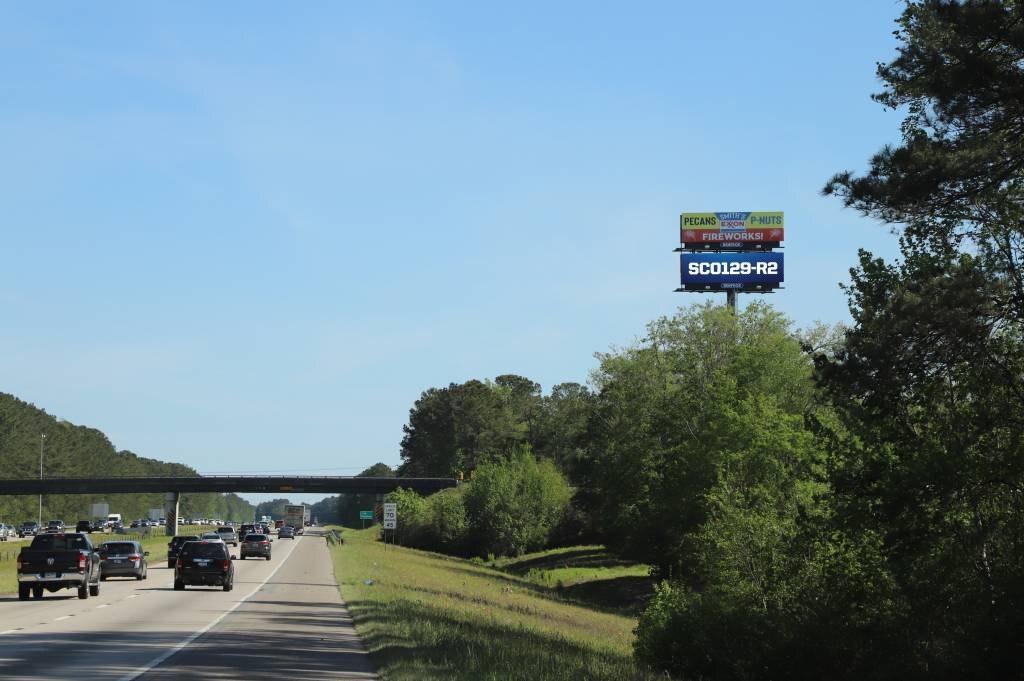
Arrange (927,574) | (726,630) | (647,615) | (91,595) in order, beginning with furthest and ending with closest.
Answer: (91,595), (647,615), (726,630), (927,574)

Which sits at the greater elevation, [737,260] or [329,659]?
[737,260]

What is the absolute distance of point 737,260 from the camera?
94.2 m

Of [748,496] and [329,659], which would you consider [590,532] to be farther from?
[329,659]

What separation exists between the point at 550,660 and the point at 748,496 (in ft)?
95.9

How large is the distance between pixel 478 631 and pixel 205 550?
1928 cm

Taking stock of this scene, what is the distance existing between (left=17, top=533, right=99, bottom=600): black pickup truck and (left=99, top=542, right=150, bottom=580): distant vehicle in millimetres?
13254

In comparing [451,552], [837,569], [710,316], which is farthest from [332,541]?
[837,569]

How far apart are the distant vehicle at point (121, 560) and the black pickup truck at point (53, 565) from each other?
522 inches

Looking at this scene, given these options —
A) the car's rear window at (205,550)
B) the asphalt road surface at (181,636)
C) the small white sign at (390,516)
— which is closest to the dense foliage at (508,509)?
the small white sign at (390,516)

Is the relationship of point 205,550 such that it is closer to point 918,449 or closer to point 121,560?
point 121,560

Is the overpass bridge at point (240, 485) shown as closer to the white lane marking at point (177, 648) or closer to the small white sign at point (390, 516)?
the small white sign at point (390, 516)

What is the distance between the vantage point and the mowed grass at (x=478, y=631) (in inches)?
764

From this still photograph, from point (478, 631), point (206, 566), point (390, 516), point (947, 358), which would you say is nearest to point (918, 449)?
point (947, 358)

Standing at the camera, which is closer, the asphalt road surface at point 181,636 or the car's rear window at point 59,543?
the asphalt road surface at point 181,636
